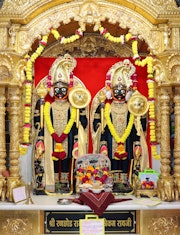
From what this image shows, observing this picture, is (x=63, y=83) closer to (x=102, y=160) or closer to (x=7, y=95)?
(x=7, y=95)

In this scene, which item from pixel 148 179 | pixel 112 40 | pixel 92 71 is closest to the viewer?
pixel 148 179

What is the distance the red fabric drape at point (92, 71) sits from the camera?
5.00 metres

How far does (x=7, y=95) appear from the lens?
4.52 m

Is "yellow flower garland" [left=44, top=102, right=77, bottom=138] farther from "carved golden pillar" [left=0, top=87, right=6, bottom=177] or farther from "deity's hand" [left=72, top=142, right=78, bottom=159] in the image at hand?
"carved golden pillar" [left=0, top=87, right=6, bottom=177]

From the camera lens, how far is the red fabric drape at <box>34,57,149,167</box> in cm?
500

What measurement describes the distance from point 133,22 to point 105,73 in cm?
79

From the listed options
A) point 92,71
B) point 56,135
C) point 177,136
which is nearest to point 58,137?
point 56,135

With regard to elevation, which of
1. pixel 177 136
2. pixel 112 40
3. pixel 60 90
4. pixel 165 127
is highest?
pixel 112 40

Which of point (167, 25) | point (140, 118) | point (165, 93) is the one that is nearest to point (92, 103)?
point (140, 118)

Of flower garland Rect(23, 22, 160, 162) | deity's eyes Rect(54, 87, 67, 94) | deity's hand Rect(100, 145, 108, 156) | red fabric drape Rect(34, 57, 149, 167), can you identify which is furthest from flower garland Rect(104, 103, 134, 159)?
deity's eyes Rect(54, 87, 67, 94)

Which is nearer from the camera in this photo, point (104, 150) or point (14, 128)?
point (14, 128)

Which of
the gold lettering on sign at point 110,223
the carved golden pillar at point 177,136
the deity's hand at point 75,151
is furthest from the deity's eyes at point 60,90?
the gold lettering on sign at point 110,223

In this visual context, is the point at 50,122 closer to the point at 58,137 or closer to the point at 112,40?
the point at 58,137

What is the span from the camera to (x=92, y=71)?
16.6ft
